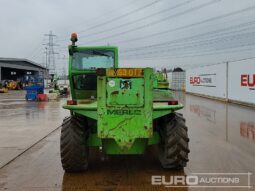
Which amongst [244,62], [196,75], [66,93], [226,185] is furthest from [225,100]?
[226,185]

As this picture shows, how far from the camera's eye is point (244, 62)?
2300cm

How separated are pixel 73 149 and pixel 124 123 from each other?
1.12 meters

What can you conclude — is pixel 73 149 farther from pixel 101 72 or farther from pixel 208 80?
pixel 208 80

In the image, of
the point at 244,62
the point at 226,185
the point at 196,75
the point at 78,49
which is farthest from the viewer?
the point at 196,75

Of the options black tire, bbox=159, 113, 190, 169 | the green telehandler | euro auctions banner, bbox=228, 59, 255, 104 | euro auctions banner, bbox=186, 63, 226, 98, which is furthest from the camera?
euro auctions banner, bbox=186, 63, 226, 98

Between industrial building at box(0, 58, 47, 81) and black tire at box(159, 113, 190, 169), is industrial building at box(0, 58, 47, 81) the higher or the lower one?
the higher one

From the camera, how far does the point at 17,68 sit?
69.5m

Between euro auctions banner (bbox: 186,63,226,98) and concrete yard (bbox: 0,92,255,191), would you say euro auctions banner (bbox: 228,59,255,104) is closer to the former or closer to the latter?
euro auctions banner (bbox: 186,63,226,98)

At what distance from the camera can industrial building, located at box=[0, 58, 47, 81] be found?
213 feet

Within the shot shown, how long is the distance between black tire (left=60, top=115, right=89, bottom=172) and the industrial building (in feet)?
188

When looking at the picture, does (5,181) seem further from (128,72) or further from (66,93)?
(66,93)

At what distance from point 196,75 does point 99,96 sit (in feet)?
108
